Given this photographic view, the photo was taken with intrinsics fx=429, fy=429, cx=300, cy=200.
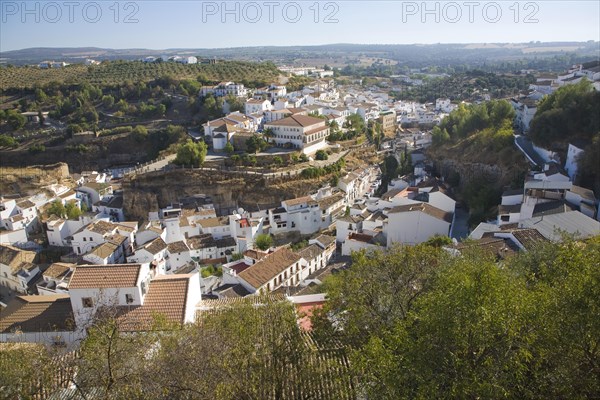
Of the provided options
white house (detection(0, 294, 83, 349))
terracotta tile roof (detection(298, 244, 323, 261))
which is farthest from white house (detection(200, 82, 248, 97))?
white house (detection(0, 294, 83, 349))

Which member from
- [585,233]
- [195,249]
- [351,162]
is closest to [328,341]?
[585,233]

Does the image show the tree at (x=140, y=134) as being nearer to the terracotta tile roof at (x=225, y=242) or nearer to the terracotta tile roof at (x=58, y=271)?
the terracotta tile roof at (x=225, y=242)

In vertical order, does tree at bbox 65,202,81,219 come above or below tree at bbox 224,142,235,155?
below

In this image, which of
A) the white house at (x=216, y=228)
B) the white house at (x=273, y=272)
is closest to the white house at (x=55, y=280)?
the white house at (x=216, y=228)

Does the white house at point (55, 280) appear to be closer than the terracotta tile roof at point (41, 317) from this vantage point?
No

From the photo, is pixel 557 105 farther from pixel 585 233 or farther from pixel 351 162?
pixel 351 162

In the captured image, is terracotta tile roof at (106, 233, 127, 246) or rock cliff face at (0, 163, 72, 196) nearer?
terracotta tile roof at (106, 233, 127, 246)

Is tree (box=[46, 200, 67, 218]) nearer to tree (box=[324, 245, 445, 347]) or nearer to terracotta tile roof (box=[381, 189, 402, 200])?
terracotta tile roof (box=[381, 189, 402, 200])
